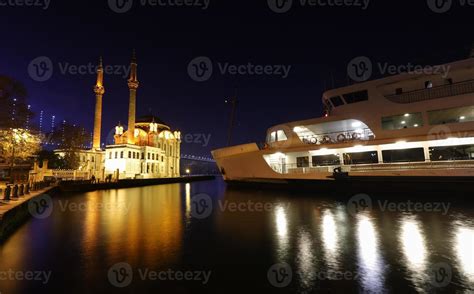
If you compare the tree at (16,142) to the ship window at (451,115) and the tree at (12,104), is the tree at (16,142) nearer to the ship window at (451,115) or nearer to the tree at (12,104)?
the tree at (12,104)

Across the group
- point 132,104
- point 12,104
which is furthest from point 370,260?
point 132,104

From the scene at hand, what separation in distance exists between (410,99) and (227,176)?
1751cm

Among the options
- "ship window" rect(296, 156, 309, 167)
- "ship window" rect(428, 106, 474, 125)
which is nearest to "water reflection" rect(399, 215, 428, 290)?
"ship window" rect(428, 106, 474, 125)

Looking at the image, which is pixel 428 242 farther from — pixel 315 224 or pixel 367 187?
pixel 367 187

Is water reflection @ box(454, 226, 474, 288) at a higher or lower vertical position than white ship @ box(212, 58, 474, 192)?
lower

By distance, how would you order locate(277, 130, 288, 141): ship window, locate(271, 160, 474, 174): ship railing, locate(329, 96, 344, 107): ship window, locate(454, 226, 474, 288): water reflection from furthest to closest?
locate(277, 130, 288, 141): ship window, locate(329, 96, 344, 107): ship window, locate(271, 160, 474, 174): ship railing, locate(454, 226, 474, 288): water reflection

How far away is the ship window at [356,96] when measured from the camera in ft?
66.2

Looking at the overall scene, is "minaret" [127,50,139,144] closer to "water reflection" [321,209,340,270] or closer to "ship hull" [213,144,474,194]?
"ship hull" [213,144,474,194]

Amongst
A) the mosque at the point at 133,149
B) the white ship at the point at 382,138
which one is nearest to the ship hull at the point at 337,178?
the white ship at the point at 382,138

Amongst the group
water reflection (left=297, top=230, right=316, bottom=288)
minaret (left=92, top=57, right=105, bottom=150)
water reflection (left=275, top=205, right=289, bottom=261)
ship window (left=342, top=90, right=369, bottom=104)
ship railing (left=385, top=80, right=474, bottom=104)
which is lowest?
water reflection (left=297, top=230, right=316, bottom=288)

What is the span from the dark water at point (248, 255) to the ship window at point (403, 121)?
8.29m

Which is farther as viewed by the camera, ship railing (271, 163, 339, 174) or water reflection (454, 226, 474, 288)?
→ ship railing (271, 163, 339, 174)

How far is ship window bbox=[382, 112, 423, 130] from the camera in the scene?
1808 centimetres

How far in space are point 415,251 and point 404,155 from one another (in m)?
13.9
